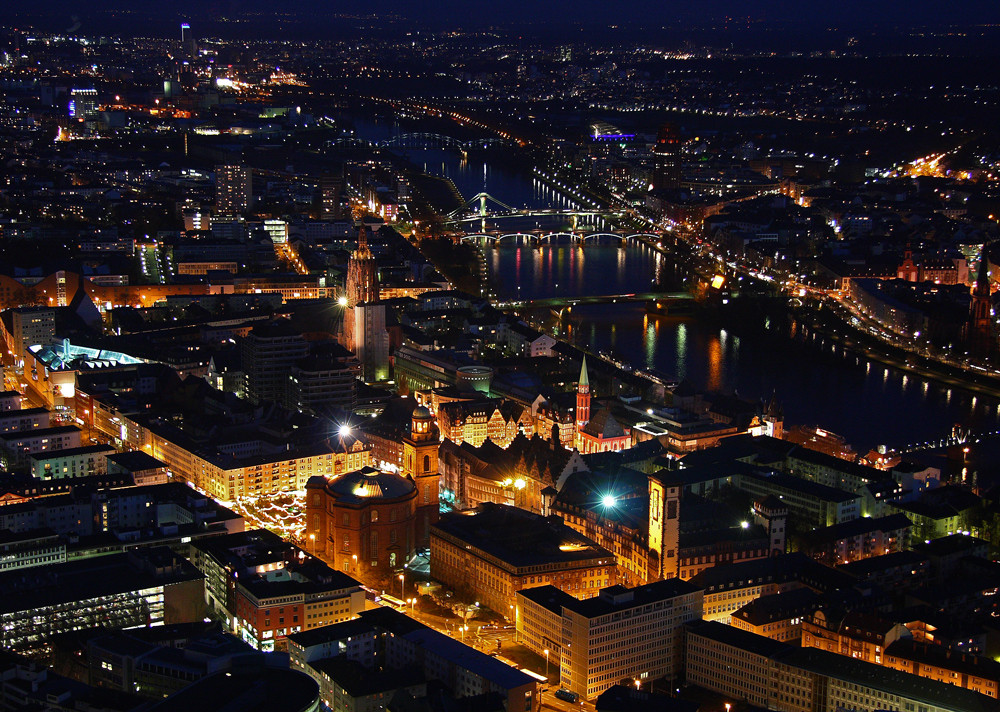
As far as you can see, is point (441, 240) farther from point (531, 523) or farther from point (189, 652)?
point (189, 652)

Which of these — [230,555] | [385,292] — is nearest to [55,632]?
[230,555]

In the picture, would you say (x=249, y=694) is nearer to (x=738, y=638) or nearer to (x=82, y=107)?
(x=738, y=638)

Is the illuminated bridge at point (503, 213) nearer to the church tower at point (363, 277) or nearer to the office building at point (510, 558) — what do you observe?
the church tower at point (363, 277)

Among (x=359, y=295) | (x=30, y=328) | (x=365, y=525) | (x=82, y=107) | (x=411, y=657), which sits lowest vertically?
(x=411, y=657)

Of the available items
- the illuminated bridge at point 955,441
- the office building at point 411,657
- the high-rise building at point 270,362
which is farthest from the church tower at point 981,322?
the office building at point 411,657

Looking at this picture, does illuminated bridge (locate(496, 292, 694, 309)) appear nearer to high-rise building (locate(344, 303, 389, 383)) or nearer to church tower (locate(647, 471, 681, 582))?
high-rise building (locate(344, 303, 389, 383))

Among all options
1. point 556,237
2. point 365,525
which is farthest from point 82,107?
point 365,525
